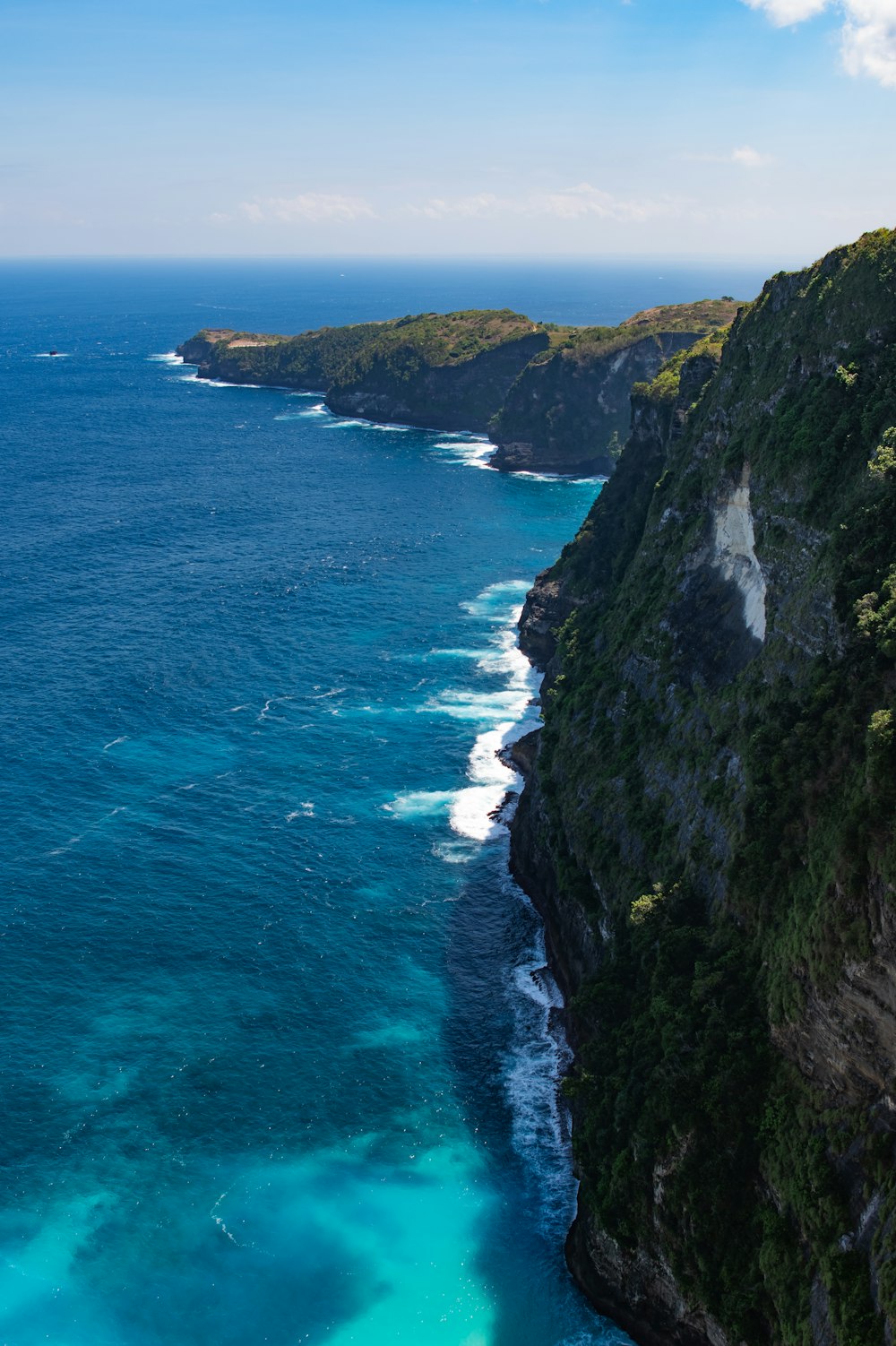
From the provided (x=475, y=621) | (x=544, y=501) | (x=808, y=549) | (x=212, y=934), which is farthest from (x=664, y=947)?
(x=544, y=501)

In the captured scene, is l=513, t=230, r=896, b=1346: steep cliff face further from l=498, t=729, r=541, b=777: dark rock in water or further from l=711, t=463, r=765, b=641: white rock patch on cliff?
l=498, t=729, r=541, b=777: dark rock in water

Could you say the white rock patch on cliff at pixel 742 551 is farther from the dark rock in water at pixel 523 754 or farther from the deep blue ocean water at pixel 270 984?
the dark rock in water at pixel 523 754

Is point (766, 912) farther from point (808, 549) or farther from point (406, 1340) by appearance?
point (406, 1340)

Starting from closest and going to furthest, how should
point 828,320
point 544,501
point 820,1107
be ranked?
point 820,1107 → point 828,320 → point 544,501

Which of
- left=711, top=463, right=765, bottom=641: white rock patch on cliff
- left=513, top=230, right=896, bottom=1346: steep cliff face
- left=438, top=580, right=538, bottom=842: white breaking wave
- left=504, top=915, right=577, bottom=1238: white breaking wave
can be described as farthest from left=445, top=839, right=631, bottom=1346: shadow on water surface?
left=711, top=463, right=765, bottom=641: white rock patch on cliff

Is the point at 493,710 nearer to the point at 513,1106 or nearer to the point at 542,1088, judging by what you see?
the point at 542,1088

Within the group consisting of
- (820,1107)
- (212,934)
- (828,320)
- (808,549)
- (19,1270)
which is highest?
(828,320)

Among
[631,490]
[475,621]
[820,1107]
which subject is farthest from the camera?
[475,621]

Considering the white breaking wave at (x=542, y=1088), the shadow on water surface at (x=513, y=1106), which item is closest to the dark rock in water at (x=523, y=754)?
the shadow on water surface at (x=513, y=1106)

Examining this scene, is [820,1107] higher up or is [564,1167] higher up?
[820,1107]
